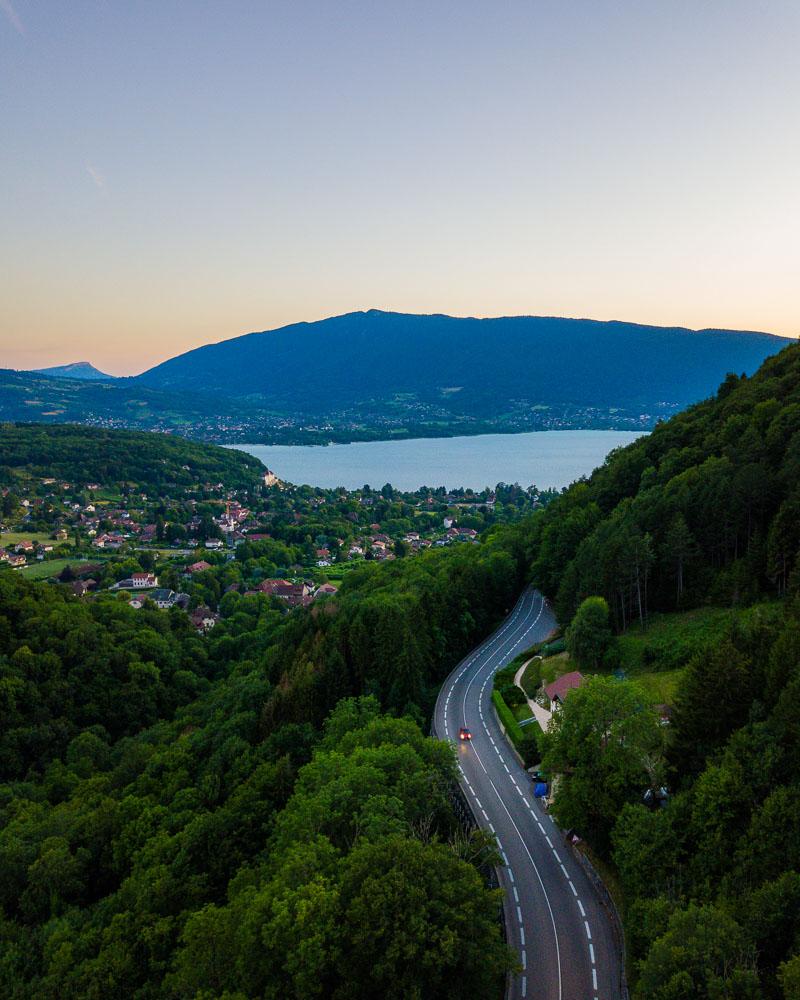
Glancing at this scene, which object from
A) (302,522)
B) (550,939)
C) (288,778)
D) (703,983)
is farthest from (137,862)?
(302,522)

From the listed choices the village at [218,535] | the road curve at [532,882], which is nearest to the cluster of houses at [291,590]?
the village at [218,535]

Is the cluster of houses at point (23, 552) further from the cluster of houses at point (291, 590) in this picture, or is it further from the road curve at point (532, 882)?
the road curve at point (532, 882)

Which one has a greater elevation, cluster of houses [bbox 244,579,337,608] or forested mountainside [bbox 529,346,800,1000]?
forested mountainside [bbox 529,346,800,1000]

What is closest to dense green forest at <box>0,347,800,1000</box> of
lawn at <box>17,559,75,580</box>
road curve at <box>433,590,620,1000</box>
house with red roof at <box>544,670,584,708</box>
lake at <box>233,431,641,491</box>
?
road curve at <box>433,590,620,1000</box>

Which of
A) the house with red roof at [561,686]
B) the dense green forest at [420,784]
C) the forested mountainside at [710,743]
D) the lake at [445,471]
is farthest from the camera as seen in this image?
the lake at [445,471]

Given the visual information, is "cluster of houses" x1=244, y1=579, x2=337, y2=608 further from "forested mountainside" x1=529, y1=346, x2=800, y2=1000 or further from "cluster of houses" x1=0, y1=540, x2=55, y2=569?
"forested mountainside" x1=529, y1=346, x2=800, y2=1000

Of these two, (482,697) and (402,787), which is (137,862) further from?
(482,697)
